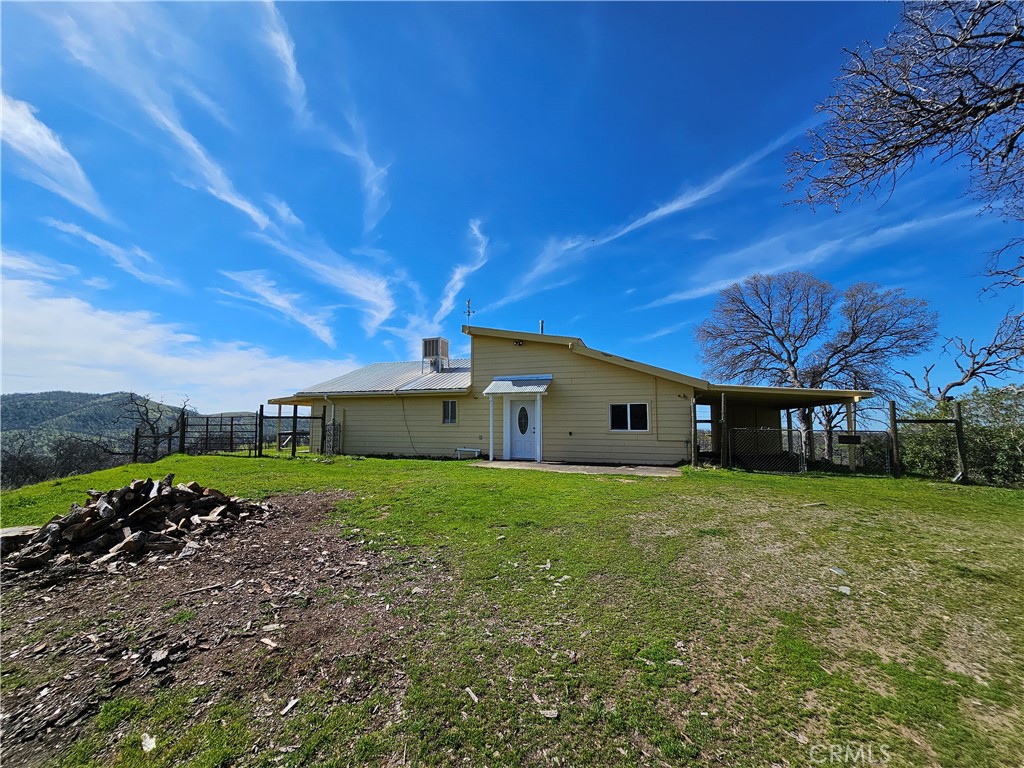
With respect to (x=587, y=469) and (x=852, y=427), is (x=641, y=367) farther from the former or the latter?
(x=852, y=427)

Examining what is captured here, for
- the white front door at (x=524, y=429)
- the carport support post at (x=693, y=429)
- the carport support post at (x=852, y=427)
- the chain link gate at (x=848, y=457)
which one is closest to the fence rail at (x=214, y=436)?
the white front door at (x=524, y=429)

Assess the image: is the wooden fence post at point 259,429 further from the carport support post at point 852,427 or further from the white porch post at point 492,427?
the carport support post at point 852,427

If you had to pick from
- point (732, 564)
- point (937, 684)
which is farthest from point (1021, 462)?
point (937, 684)

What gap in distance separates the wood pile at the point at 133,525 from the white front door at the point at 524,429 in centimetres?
983

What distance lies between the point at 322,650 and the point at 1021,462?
14190 millimetres

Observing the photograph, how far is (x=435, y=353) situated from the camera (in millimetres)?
19750

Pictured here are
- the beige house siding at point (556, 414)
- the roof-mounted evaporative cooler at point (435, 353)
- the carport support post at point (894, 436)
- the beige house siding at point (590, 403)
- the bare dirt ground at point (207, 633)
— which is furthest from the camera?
the roof-mounted evaporative cooler at point (435, 353)

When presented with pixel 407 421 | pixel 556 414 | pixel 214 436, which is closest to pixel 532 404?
pixel 556 414

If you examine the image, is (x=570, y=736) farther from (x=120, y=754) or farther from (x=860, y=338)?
(x=860, y=338)

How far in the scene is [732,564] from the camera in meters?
4.29

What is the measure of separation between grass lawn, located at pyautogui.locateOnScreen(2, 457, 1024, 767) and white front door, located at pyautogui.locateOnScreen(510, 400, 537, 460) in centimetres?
904

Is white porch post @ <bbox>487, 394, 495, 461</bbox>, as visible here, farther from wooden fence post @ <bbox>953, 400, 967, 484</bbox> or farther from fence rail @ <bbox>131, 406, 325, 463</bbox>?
wooden fence post @ <bbox>953, 400, 967, 484</bbox>

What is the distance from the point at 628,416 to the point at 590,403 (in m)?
1.35

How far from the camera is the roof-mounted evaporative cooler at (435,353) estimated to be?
1961cm
